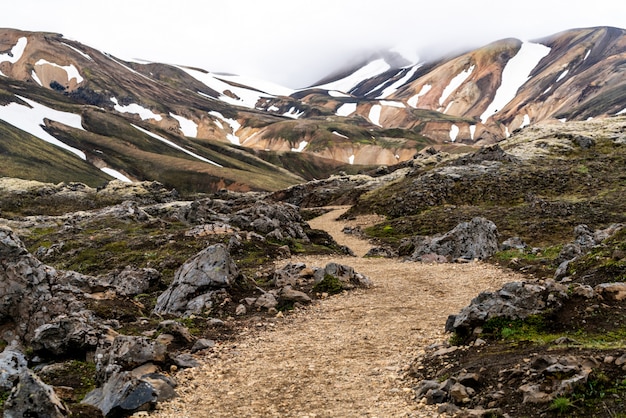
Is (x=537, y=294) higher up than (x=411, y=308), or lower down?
higher up

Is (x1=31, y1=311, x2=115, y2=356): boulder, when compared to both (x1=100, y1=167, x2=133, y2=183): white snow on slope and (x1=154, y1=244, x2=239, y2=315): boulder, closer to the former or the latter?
(x1=154, y1=244, x2=239, y2=315): boulder

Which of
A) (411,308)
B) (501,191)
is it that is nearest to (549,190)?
(501,191)

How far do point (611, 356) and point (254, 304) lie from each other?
14891 mm

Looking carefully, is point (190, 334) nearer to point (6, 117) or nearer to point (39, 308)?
point (39, 308)

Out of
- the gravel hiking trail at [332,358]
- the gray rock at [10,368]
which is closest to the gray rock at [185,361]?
the gravel hiking trail at [332,358]

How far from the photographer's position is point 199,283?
22.2 m

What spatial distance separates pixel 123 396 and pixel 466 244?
27.5 metres

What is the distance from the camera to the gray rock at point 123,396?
38.1 feet

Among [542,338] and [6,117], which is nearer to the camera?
[542,338]

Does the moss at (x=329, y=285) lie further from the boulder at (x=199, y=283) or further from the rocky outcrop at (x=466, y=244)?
the rocky outcrop at (x=466, y=244)

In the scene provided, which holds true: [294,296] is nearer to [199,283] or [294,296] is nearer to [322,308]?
[322,308]

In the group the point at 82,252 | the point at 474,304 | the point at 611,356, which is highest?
the point at 611,356

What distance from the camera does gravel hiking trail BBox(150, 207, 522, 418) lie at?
1184 centimetres

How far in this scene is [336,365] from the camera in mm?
14453
